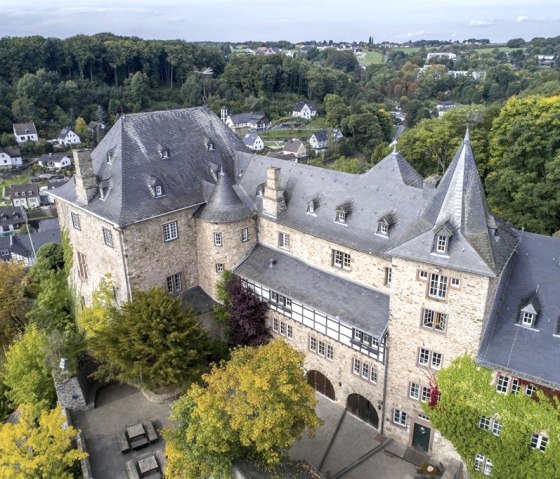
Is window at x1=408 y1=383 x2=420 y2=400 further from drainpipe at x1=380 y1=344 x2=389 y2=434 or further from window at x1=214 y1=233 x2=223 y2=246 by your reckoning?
window at x1=214 y1=233 x2=223 y2=246

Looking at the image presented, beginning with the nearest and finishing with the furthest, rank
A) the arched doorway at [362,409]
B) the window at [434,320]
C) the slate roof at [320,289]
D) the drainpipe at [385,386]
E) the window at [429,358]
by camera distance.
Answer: the window at [434,320] < the window at [429,358] < the drainpipe at [385,386] < the slate roof at [320,289] < the arched doorway at [362,409]

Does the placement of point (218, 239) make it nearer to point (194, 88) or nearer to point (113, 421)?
point (113, 421)

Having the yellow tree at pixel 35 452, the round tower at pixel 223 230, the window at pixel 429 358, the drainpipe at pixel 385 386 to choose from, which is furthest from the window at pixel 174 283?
the window at pixel 429 358

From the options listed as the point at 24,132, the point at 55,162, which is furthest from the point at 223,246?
the point at 24,132

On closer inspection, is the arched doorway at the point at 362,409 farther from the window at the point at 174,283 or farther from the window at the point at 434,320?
the window at the point at 174,283

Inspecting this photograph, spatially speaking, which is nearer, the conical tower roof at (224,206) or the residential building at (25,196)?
the conical tower roof at (224,206)

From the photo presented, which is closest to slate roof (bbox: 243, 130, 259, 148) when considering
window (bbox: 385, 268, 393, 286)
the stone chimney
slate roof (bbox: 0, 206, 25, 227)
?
slate roof (bbox: 0, 206, 25, 227)
